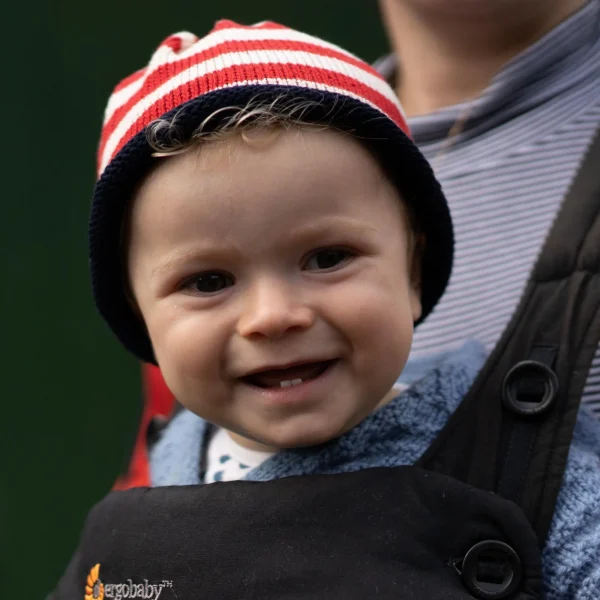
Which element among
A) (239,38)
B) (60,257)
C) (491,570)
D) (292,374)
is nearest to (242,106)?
(239,38)

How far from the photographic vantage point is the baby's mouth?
0.87 m

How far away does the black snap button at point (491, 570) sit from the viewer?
2.67ft

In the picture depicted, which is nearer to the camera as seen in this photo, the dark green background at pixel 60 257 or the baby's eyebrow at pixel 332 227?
the baby's eyebrow at pixel 332 227

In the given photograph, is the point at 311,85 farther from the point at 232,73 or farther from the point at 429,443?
→ the point at 429,443

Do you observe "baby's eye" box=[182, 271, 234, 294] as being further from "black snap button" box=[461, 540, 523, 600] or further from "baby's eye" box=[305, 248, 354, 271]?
"black snap button" box=[461, 540, 523, 600]

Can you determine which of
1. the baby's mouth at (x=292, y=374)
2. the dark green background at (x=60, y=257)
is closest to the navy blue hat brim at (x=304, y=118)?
the baby's mouth at (x=292, y=374)

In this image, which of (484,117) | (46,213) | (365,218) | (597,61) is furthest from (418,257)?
(46,213)

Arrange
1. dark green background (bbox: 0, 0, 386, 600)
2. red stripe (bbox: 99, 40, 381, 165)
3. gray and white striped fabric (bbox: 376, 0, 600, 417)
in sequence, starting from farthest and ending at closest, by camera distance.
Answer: dark green background (bbox: 0, 0, 386, 600) < gray and white striped fabric (bbox: 376, 0, 600, 417) < red stripe (bbox: 99, 40, 381, 165)

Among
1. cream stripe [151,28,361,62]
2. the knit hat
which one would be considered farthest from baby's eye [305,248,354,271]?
cream stripe [151,28,361,62]

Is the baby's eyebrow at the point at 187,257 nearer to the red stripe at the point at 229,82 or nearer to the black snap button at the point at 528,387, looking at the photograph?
the red stripe at the point at 229,82

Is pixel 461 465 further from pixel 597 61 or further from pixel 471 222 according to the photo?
pixel 597 61

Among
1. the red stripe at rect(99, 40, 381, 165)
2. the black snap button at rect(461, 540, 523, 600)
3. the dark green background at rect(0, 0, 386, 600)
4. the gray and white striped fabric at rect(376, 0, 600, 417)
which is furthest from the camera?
the dark green background at rect(0, 0, 386, 600)

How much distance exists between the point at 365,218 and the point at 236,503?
1.08 feet

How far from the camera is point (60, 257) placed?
7.41 ft
